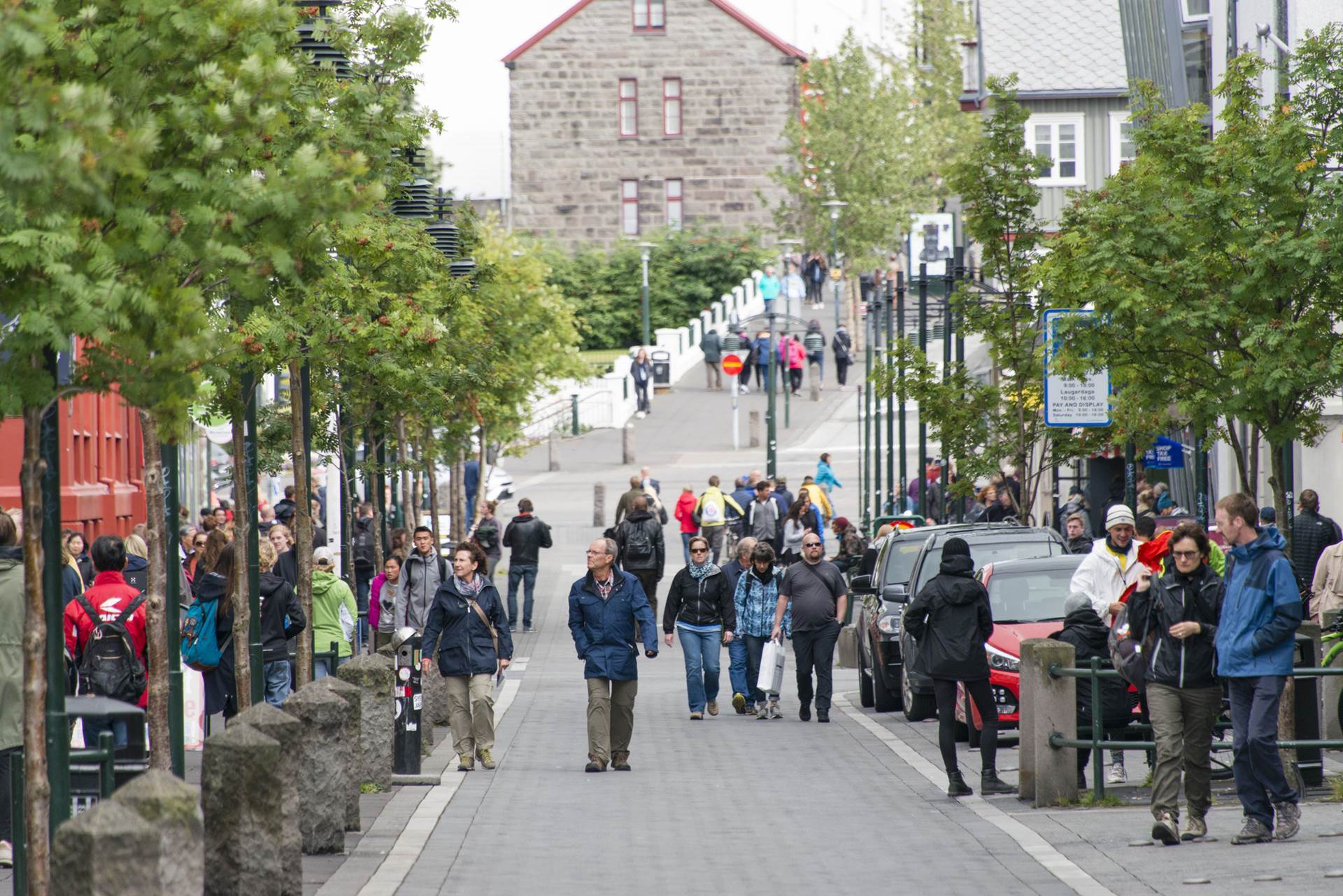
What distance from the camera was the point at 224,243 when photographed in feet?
27.1

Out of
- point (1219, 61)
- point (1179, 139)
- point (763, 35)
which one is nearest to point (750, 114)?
point (763, 35)

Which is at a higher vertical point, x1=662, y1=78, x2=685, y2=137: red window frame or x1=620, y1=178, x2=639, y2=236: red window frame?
x1=662, y1=78, x2=685, y2=137: red window frame

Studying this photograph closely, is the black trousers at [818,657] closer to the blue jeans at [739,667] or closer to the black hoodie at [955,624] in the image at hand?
the blue jeans at [739,667]

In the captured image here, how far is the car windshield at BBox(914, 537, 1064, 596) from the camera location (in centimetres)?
1878

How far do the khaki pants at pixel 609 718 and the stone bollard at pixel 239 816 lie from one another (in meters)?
6.61

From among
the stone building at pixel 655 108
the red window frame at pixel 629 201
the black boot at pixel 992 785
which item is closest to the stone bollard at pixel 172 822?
the black boot at pixel 992 785

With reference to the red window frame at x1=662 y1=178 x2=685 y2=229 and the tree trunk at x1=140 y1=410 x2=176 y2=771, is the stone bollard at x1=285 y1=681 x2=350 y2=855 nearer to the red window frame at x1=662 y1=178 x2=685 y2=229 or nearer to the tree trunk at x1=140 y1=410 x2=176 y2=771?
the tree trunk at x1=140 y1=410 x2=176 y2=771

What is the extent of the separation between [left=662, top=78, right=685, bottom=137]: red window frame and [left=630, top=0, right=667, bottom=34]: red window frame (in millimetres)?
2077

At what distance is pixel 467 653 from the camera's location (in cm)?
1545

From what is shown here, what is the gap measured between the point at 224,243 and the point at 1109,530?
26.5ft

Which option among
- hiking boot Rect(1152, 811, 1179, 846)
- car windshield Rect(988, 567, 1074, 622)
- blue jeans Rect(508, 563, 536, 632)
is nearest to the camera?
hiking boot Rect(1152, 811, 1179, 846)

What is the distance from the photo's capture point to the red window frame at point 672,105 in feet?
269

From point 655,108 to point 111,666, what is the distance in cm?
7095

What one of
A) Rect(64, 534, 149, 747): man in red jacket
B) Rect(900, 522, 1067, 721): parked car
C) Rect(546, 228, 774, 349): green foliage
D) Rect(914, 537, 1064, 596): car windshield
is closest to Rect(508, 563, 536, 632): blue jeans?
Rect(900, 522, 1067, 721): parked car
